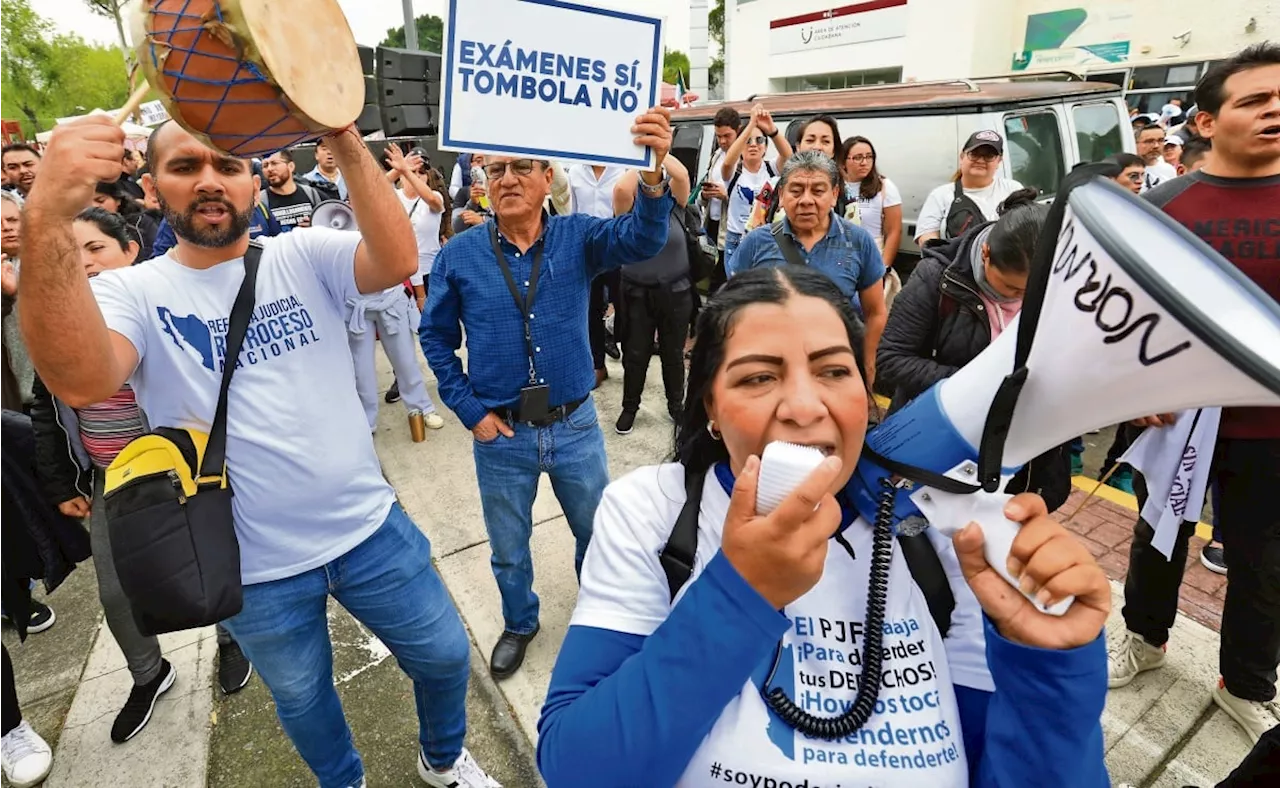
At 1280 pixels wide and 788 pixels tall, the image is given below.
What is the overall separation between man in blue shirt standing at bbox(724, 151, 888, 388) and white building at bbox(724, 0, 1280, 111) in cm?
1696

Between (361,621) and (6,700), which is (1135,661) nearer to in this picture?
(361,621)

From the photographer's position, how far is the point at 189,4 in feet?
3.99

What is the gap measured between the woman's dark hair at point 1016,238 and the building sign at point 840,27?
76.0ft

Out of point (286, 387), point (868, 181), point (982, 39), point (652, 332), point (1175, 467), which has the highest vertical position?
point (982, 39)

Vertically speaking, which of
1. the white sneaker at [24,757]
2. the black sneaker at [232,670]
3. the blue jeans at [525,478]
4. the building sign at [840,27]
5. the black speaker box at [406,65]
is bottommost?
the white sneaker at [24,757]

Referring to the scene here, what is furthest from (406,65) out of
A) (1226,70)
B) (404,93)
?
(1226,70)

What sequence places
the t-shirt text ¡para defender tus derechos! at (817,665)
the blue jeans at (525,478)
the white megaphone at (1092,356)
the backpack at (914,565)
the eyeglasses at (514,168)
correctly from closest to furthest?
the white megaphone at (1092,356) → the t-shirt text ¡para defender tus derechos! at (817,665) → the backpack at (914,565) → the eyeglasses at (514,168) → the blue jeans at (525,478)

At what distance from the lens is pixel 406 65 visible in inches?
226

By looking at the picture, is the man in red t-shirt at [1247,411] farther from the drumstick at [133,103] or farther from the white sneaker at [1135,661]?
the drumstick at [133,103]

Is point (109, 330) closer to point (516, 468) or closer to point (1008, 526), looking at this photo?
point (516, 468)

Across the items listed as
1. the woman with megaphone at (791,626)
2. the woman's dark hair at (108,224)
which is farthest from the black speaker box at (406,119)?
the woman with megaphone at (791,626)

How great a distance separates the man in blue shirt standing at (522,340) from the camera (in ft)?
8.30

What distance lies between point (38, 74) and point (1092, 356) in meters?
46.5

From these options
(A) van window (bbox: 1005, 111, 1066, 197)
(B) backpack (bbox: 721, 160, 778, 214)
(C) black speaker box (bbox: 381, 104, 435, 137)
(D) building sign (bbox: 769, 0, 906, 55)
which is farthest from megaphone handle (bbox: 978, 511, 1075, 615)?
(D) building sign (bbox: 769, 0, 906, 55)
